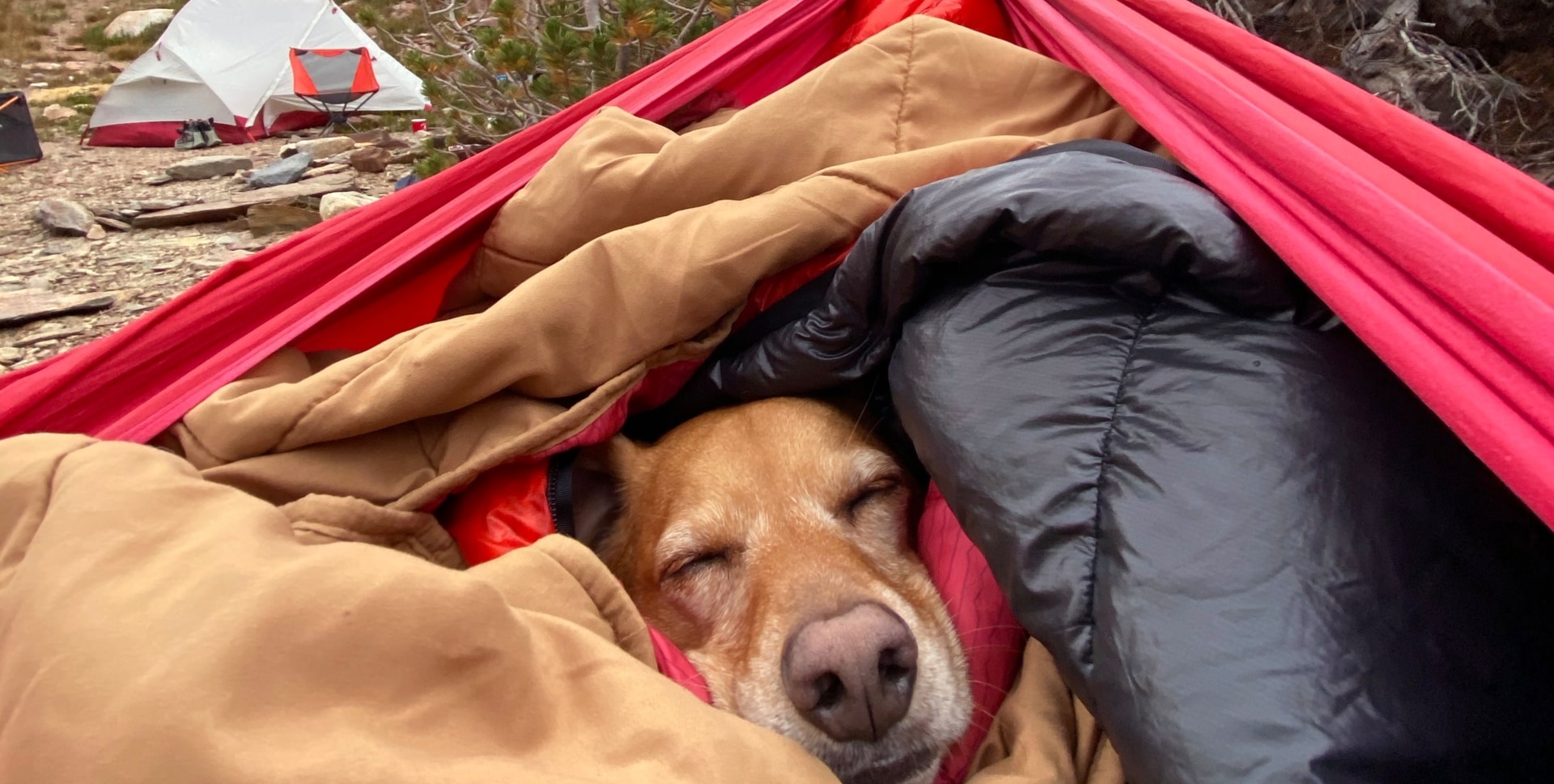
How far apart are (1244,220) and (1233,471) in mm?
428

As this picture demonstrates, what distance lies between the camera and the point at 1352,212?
1.13 meters

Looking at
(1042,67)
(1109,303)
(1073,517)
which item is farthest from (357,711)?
(1042,67)

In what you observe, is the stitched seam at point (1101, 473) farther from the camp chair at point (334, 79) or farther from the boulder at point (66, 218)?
the camp chair at point (334, 79)

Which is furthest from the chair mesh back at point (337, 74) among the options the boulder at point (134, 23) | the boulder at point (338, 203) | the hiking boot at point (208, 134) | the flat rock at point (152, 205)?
the boulder at point (134, 23)

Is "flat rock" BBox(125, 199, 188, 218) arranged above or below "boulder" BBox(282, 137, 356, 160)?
above

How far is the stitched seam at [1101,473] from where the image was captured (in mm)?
1162

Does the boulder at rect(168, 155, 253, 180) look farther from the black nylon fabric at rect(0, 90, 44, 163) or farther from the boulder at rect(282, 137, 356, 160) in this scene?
the black nylon fabric at rect(0, 90, 44, 163)

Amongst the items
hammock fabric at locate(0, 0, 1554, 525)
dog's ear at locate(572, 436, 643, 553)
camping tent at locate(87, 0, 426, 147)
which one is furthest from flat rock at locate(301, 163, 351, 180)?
dog's ear at locate(572, 436, 643, 553)

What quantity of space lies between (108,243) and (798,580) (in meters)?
8.48

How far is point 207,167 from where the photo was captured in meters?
11.0

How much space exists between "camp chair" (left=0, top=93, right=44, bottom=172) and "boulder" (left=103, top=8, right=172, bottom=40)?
42.3ft

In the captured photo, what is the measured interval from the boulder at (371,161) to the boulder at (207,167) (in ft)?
7.09

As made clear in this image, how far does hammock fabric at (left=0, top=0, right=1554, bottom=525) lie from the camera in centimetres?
94

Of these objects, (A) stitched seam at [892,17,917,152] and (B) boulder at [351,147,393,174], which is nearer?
(A) stitched seam at [892,17,917,152]
